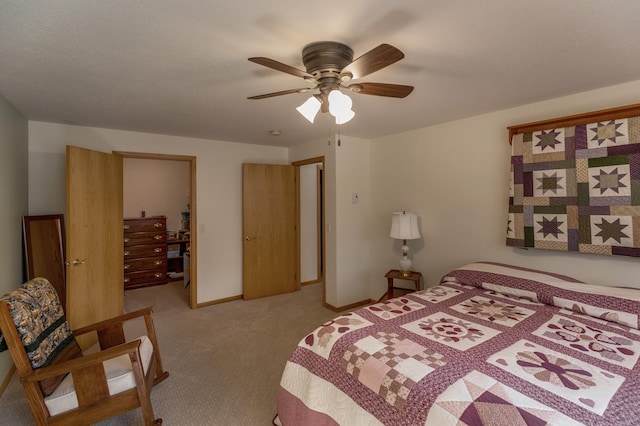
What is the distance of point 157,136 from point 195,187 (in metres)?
0.75

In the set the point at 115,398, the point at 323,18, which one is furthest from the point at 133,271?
the point at 323,18

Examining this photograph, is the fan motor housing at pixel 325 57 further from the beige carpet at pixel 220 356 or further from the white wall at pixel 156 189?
the white wall at pixel 156 189

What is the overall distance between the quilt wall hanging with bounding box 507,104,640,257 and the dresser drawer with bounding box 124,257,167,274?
514 centimetres

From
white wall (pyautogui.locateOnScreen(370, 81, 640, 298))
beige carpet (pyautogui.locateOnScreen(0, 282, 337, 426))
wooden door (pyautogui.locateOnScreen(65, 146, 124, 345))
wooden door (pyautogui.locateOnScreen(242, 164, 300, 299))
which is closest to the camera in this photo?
beige carpet (pyautogui.locateOnScreen(0, 282, 337, 426))

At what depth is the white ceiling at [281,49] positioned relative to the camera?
4.24 ft

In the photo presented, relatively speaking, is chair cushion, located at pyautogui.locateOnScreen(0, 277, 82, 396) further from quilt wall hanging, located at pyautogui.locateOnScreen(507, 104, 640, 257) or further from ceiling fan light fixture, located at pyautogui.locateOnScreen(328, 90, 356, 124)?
quilt wall hanging, located at pyautogui.locateOnScreen(507, 104, 640, 257)

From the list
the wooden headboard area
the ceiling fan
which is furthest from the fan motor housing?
the wooden headboard area

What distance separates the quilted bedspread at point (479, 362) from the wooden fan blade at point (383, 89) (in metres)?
1.34

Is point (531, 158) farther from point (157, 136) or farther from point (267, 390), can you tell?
point (157, 136)

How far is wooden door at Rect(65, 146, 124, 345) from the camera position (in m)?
2.76

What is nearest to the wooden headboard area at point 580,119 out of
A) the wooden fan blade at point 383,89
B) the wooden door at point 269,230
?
the wooden fan blade at point 383,89

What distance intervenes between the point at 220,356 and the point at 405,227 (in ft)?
7.27

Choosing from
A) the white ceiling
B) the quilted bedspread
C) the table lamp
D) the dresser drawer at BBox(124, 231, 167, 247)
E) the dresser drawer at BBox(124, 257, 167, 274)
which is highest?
the white ceiling

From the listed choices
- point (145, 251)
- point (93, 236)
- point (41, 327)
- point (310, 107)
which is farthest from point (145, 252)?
point (310, 107)
